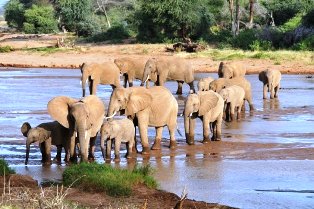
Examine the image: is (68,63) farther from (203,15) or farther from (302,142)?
(302,142)

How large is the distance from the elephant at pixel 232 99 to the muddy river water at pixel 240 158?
0.39 metres

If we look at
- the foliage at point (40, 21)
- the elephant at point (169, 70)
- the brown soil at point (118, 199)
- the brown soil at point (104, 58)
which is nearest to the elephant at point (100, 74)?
the elephant at point (169, 70)

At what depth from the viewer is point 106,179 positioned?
11070 millimetres

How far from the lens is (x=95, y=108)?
46.6 feet

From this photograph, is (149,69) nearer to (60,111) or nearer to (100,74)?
(100,74)

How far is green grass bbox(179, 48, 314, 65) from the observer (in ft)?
124

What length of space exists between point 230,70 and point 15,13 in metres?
51.5

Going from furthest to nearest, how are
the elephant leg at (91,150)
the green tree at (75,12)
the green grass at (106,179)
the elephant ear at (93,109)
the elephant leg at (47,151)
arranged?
the green tree at (75,12) → the elephant leg at (91,150) → the elephant leg at (47,151) → the elephant ear at (93,109) → the green grass at (106,179)

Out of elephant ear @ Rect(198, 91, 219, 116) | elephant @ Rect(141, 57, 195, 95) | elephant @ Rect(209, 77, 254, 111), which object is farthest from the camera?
elephant @ Rect(141, 57, 195, 95)

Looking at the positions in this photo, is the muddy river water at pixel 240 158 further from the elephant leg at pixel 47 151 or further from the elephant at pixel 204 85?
the elephant at pixel 204 85

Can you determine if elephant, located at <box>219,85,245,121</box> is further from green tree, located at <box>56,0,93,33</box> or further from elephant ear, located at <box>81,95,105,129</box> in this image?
green tree, located at <box>56,0,93,33</box>

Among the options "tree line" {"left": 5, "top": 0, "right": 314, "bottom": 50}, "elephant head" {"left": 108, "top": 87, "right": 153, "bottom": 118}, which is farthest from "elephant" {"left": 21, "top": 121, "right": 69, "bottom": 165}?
"tree line" {"left": 5, "top": 0, "right": 314, "bottom": 50}

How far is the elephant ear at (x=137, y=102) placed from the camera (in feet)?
49.9

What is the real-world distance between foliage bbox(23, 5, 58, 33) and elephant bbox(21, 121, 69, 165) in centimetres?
Answer: 5268
